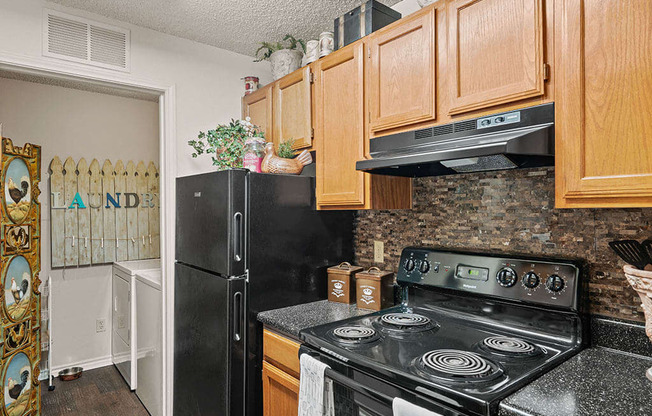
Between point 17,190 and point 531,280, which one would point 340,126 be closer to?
point 531,280

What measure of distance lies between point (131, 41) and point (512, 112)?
216 centimetres

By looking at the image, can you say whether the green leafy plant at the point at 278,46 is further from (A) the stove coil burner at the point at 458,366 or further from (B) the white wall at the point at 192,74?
(A) the stove coil burner at the point at 458,366

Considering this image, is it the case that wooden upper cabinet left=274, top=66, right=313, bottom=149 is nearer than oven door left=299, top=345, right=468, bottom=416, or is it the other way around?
oven door left=299, top=345, right=468, bottom=416

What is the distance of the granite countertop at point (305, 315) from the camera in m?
1.74

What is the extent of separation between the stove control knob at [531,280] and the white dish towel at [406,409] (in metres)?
0.65

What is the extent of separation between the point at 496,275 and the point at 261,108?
175cm

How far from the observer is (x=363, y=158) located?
1849 millimetres

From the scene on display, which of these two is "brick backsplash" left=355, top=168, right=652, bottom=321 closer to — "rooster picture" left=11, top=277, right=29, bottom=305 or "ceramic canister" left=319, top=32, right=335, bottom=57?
"ceramic canister" left=319, top=32, right=335, bottom=57

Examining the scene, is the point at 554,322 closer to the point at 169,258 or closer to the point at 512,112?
the point at 512,112

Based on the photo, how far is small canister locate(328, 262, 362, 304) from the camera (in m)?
2.07

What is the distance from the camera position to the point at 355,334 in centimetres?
150

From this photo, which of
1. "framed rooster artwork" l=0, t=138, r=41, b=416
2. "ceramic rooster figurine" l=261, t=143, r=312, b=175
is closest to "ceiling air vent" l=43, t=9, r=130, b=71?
"framed rooster artwork" l=0, t=138, r=41, b=416

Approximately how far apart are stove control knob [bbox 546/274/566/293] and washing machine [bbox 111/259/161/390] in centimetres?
280

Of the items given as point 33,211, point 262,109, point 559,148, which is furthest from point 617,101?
point 33,211
